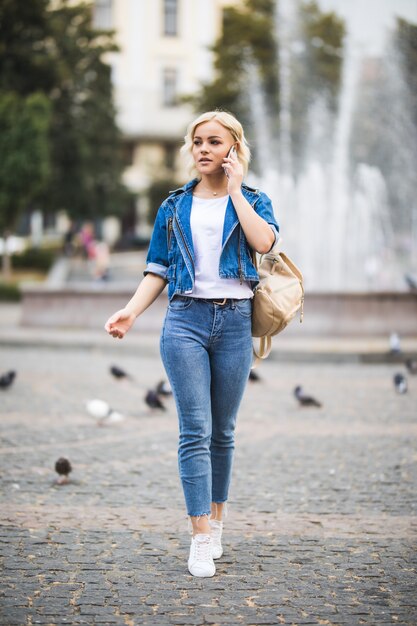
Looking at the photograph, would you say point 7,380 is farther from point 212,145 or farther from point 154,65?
point 154,65

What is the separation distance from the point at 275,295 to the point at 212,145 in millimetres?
733

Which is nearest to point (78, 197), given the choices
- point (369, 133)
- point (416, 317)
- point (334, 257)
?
point (369, 133)

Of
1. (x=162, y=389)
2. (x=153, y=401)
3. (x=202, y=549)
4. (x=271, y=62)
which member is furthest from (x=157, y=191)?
(x=202, y=549)

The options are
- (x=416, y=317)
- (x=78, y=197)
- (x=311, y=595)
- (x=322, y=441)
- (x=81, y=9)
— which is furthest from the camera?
Result: (x=78, y=197)

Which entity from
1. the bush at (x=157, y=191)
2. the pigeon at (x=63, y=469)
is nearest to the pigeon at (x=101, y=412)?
the pigeon at (x=63, y=469)

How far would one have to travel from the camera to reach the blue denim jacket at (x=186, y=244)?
469 centimetres

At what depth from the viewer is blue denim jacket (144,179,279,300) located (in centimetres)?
469

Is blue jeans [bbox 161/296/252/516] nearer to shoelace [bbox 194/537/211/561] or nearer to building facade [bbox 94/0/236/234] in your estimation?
Result: shoelace [bbox 194/537/211/561]

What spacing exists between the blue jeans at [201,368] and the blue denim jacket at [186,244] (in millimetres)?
120

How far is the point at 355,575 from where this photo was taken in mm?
4754

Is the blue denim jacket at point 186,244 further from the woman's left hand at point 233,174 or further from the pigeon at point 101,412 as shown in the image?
the pigeon at point 101,412

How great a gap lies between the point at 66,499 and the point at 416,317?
11.8 m

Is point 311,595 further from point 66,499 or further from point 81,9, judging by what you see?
point 81,9

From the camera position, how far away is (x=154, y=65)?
63406 mm
